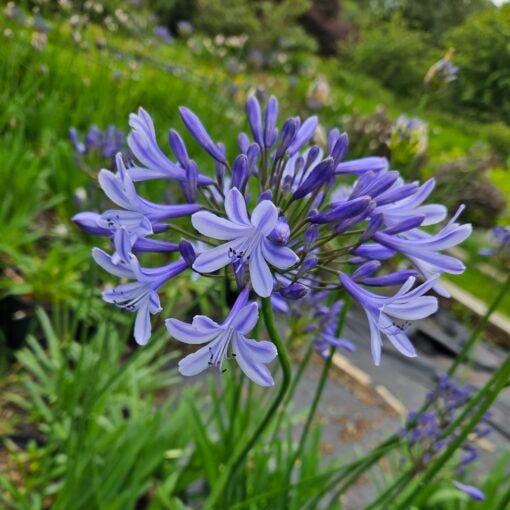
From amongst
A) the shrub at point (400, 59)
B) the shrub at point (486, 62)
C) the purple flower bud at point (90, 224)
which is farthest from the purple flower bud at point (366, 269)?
the shrub at point (400, 59)

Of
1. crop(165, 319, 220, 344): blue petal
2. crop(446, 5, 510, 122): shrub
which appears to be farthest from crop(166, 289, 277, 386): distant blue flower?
crop(446, 5, 510, 122): shrub

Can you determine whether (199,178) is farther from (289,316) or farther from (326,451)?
(326,451)

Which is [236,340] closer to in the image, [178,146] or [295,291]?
[295,291]

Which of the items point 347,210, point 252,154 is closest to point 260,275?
point 347,210

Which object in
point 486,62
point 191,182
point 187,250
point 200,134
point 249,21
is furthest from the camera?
point 249,21

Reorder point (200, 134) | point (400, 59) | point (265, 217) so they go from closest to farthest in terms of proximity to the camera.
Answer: point (265, 217), point (200, 134), point (400, 59)

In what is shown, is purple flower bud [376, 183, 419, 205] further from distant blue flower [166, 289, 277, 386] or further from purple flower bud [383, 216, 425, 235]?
distant blue flower [166, 289, 277, 386]
